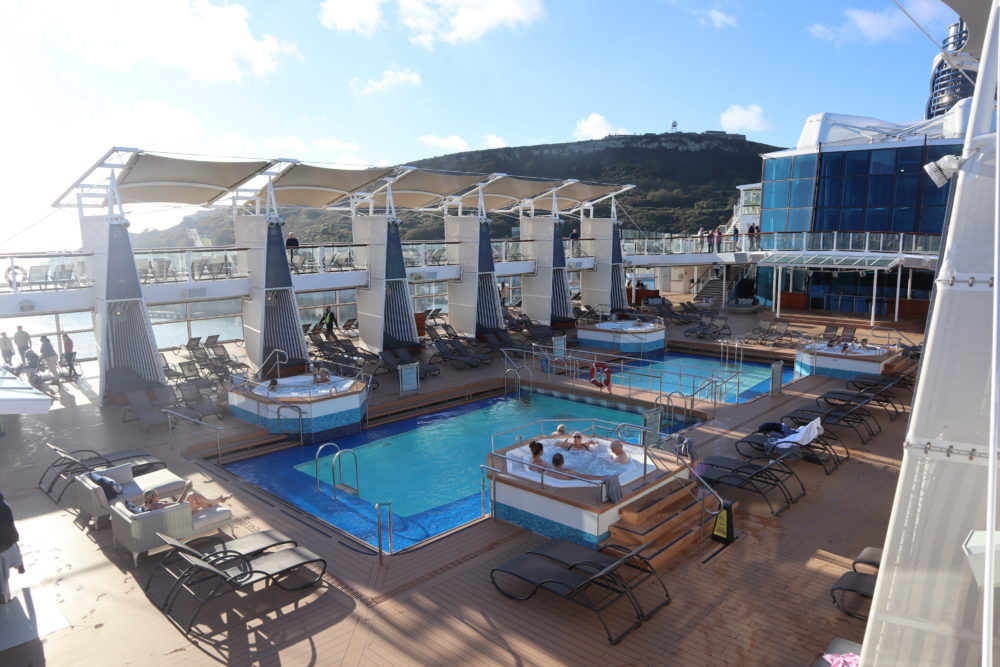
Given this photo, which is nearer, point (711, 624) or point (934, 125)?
point (711, 624)

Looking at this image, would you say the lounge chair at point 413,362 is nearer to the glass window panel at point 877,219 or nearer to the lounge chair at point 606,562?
the lounge chair at point 606,562

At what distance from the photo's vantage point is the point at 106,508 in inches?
293

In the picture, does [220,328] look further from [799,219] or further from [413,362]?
[799,219]

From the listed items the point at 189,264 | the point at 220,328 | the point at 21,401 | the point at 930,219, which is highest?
the point at 930,219

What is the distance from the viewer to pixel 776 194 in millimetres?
28750

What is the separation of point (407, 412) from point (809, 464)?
8.11 meters

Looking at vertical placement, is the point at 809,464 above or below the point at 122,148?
below

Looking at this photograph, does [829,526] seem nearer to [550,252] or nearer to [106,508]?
[106,508]

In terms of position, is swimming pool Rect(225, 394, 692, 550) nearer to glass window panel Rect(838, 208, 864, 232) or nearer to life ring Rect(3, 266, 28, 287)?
life ring Rect(3, 266, 28, 287)

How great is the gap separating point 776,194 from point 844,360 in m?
15.3

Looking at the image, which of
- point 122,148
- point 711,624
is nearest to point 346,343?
point 122,148

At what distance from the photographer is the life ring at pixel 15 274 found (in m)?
13.3

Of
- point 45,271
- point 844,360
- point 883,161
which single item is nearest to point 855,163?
point 883,161

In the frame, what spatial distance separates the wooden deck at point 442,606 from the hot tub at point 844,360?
7.68m
